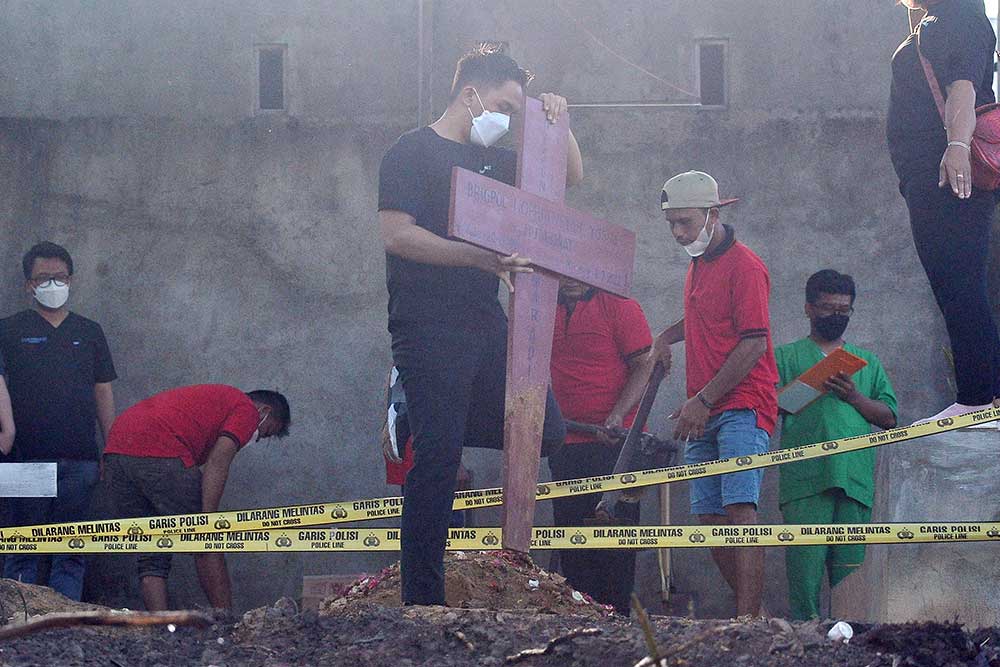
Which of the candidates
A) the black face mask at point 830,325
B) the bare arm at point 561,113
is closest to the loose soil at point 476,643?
the bare arm at point 561,113

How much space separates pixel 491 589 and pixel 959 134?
2.32m

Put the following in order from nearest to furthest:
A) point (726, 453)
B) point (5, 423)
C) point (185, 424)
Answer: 1. point (726, 453)
2. point (5, 423)
3. point (185, 424)

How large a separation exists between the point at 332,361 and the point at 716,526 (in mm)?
3301

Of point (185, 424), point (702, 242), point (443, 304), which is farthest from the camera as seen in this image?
point (185, 424)

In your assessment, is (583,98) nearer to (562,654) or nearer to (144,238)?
(144,238)

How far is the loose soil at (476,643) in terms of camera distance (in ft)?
11.2

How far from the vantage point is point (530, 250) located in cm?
429

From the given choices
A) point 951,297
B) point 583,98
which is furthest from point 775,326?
point 951,297

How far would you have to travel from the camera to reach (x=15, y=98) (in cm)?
842

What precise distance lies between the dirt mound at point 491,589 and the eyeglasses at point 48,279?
108 inches

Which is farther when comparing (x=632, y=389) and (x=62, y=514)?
(x=62, y=514)

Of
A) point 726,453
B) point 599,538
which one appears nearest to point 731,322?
point 726,453

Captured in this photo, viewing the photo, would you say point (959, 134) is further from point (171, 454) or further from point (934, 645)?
point (171, 454)

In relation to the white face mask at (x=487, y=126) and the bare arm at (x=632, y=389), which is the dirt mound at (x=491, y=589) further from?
the white face mask at (x=487, y=126)
